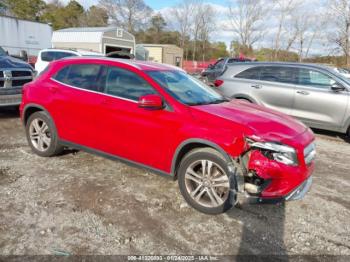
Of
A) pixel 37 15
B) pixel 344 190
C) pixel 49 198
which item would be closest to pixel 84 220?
pixel 49 198

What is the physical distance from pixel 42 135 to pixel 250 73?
5301 mm

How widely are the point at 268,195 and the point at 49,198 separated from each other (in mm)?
2639

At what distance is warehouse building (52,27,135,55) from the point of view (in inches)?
1056

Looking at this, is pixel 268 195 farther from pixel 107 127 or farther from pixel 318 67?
pixel 318 67

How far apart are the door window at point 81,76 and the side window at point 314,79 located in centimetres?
513

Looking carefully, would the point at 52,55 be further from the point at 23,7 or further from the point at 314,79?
the point at 23,7

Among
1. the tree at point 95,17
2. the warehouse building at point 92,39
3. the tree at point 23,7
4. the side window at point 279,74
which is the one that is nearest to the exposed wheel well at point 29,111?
the side window at point 279,74

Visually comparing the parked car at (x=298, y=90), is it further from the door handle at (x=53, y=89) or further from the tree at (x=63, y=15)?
the tree at (x=63, y=15)

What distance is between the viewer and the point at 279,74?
7480 millimetres

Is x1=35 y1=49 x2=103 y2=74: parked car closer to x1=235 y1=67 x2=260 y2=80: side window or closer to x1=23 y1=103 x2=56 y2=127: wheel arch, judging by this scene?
x1=235 y1=67 x2=260 y2=80: side window

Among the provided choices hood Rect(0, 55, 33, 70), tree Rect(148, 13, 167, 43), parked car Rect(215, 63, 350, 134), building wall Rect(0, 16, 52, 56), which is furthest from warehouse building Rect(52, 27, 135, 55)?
tree Rect(148, 13, 167, 43)

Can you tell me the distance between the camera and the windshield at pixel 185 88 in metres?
3.83

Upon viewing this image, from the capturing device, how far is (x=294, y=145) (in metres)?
3.24

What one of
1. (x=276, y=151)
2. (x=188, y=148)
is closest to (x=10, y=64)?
(x=188, y=148)
